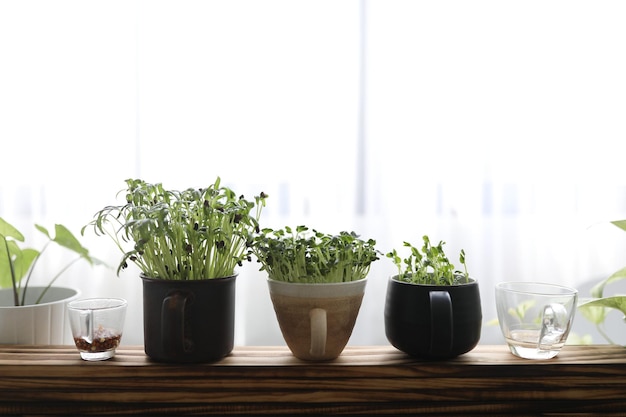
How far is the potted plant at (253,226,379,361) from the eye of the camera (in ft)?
2.68

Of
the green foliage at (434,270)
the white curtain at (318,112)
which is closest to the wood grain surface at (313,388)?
the green foliage at (434,270)

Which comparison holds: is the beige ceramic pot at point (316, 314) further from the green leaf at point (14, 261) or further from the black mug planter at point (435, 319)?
the green leaf at point (14, 261)

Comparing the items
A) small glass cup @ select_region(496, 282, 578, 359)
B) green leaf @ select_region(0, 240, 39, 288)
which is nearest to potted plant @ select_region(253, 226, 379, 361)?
small glass cup @ select_region(496, 282, 578, 359)

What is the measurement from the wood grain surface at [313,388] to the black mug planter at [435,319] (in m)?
0.03

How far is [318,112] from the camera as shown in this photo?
135cm

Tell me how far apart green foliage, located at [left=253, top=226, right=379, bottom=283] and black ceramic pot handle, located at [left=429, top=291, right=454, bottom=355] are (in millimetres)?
109

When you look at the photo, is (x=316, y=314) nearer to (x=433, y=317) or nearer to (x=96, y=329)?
(x=433, y=317)

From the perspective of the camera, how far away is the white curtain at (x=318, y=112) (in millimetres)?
1336

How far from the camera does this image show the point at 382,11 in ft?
4.38

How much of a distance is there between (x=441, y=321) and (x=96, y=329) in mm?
479

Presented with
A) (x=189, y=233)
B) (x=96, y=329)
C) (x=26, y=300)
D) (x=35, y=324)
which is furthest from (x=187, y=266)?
(x=26, y=300)

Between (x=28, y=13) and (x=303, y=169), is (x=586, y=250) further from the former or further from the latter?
(x=28, y=13)

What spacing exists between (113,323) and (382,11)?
2.94 ft

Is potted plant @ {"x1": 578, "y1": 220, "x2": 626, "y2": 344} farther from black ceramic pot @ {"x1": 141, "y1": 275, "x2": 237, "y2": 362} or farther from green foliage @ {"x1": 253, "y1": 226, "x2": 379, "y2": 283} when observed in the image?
black ceramic pot @ {"x1": 141, "y1": 275, "x2": 237, "y2": 362}
